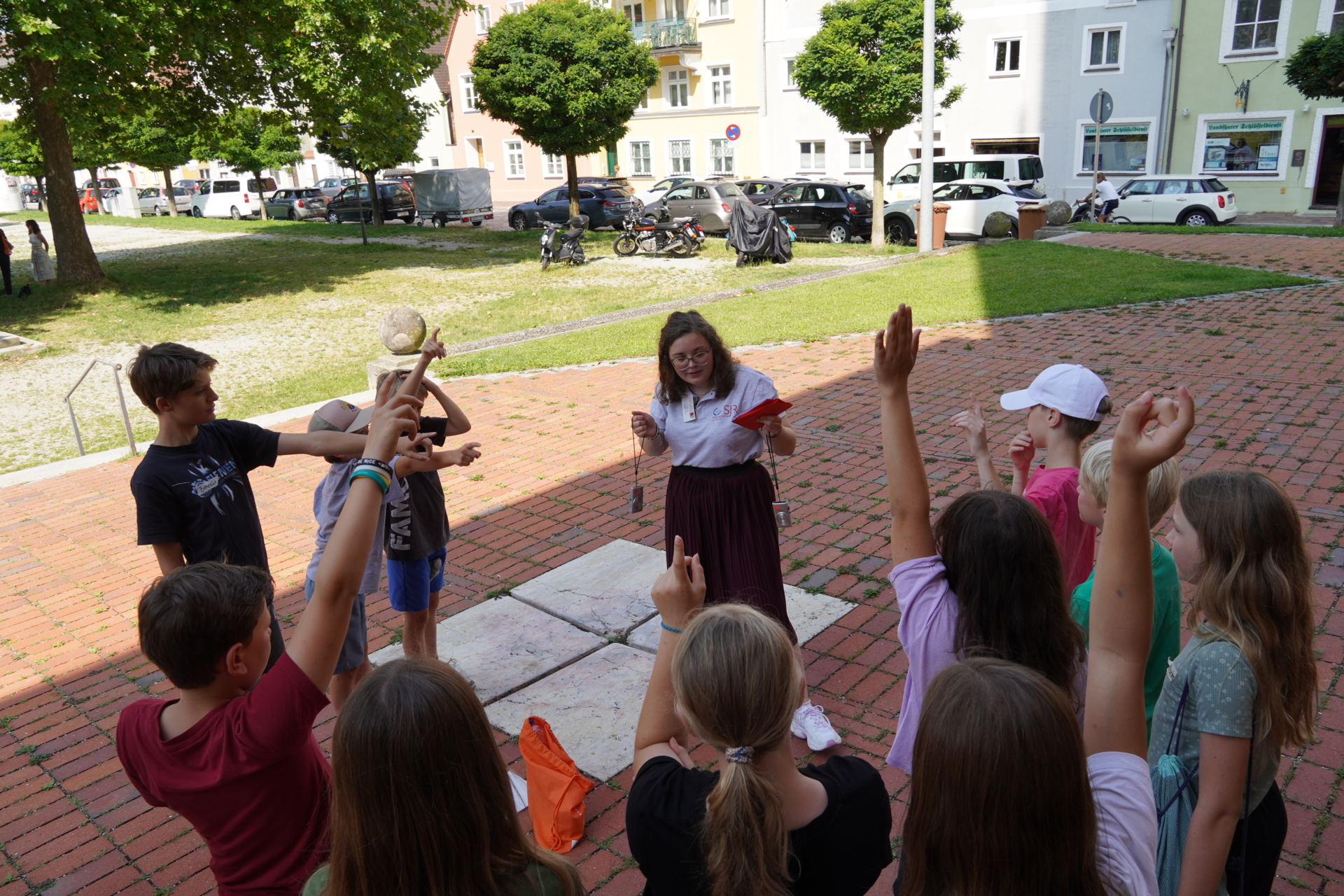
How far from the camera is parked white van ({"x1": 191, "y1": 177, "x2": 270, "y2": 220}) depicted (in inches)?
1597

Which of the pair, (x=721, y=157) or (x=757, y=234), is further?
(x=721, y=157)

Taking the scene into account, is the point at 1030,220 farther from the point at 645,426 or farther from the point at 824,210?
the point at 645,426

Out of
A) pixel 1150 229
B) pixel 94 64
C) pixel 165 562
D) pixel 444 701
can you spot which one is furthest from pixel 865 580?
pixel 1150 229

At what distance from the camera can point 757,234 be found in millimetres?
18625

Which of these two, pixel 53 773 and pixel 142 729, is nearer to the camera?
pixel 142 729

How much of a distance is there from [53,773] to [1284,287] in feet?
45.3

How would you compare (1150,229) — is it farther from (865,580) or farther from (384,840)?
(384,840)

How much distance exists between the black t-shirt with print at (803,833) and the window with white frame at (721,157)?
37501 mm

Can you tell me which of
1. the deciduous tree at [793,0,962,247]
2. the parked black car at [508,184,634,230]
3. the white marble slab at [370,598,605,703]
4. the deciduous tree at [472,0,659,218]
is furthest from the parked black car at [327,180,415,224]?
the white marble slab at [370,598,605,703]

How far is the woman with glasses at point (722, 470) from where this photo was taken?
3.68m

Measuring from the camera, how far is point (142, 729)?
6.37 ft

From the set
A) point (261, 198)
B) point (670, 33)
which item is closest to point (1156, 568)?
point (670, 33)

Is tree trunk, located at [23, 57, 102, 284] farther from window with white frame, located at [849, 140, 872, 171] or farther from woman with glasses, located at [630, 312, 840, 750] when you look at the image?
window with white frame, located at [849, 140, 872, 171]

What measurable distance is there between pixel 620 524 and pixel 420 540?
2.41m
